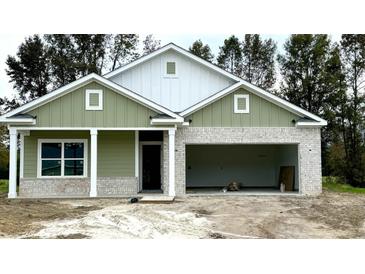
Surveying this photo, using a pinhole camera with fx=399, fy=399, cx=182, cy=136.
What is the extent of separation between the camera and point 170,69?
19.3 m

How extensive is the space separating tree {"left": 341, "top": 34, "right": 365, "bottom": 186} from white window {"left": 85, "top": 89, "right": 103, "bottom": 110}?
18.9 m

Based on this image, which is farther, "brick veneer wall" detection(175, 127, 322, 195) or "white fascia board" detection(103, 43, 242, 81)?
"white fascia board" detection(103, 43, 242, 81)

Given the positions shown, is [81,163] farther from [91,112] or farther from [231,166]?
[231,166]

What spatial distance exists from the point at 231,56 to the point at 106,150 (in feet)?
68.3

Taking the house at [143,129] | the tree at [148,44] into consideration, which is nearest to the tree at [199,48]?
the tree at [148,44]

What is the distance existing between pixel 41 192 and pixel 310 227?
35.4 feet

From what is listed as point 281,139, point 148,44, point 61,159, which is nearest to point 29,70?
point 148,44

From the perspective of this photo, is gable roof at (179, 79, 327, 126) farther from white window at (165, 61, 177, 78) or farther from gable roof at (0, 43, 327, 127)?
white window at (165, 61, 177, 78)

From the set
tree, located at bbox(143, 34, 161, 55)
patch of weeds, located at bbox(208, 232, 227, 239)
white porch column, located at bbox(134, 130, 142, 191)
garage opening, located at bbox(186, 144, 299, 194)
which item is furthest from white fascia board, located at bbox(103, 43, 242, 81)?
tree, located at bbox(143, 34, 161, 55)

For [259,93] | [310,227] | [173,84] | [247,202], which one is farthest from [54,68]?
[310,227]

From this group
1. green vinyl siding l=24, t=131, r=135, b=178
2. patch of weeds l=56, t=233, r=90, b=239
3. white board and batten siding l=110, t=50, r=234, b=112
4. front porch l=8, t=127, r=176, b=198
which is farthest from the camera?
white board and batten siding l=110, t=50, r=234, b=112

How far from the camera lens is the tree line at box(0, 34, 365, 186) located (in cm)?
2804

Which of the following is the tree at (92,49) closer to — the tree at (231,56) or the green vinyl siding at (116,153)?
the tree at (231,56)

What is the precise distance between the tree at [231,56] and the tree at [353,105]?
871 centimetres
